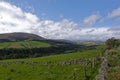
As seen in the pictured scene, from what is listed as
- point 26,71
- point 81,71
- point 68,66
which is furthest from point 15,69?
point 81,71

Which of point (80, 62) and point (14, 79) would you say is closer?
point (14, 79)

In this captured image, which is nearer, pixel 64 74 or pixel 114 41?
pixel 64 74

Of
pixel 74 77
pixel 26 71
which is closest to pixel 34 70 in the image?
pixel 26 71

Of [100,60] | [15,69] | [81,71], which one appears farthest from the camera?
[15,69]

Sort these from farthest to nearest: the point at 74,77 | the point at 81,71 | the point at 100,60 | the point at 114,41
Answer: the point at 114,41, the point at 100,60, the point at 81,71, the point at 74,77

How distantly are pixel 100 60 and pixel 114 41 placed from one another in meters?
56.3

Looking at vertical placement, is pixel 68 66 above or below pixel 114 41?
below

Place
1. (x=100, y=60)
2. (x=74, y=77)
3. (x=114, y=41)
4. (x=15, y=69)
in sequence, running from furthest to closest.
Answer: (x=114, y=41) → (x=15, y=69) → (x=100, y=60) → (x=74, y=77)

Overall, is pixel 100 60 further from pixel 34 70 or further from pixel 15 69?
pixel 15 69

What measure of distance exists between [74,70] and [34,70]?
1835 centimetres

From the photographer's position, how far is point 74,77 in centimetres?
7775

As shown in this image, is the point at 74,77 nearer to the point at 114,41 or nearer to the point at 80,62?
the point at 80,62

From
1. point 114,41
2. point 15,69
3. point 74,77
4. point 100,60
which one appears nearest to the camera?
point 74,77

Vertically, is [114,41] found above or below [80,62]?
above
